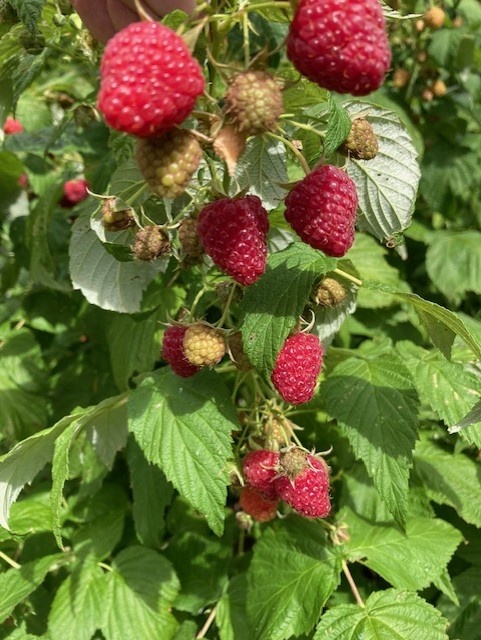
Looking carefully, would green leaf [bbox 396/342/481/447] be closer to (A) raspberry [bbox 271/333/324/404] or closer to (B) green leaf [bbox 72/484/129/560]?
(A) raspberry [bbox 271/333/324/404]

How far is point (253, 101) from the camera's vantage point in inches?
31.8

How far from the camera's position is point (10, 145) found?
205cm

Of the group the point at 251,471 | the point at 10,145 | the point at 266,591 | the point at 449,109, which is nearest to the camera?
the point at 251,471

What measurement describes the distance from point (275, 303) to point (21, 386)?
42.7 inches

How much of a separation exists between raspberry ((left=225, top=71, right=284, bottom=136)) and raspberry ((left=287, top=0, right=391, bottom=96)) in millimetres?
54

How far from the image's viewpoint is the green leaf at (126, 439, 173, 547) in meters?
1.55

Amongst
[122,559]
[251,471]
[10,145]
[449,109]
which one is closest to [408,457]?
[251,471]

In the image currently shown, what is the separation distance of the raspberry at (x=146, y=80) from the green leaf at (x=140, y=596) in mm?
1271

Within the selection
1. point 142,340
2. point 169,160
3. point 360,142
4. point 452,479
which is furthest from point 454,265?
point 169,160

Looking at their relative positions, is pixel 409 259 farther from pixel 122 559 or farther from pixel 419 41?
pixel 122 559

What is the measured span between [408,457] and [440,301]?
1373mm

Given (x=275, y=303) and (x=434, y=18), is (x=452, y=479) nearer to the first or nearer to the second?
(x=275, y=303)

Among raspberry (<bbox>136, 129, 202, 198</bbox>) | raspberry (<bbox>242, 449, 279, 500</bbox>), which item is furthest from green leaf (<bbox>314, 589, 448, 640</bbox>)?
raspberry (<bbox>136, 129, 202, 198</bbox>)

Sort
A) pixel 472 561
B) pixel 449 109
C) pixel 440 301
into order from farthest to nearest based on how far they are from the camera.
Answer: pixel 449 109, pixel 440 301, pixel 472 561
